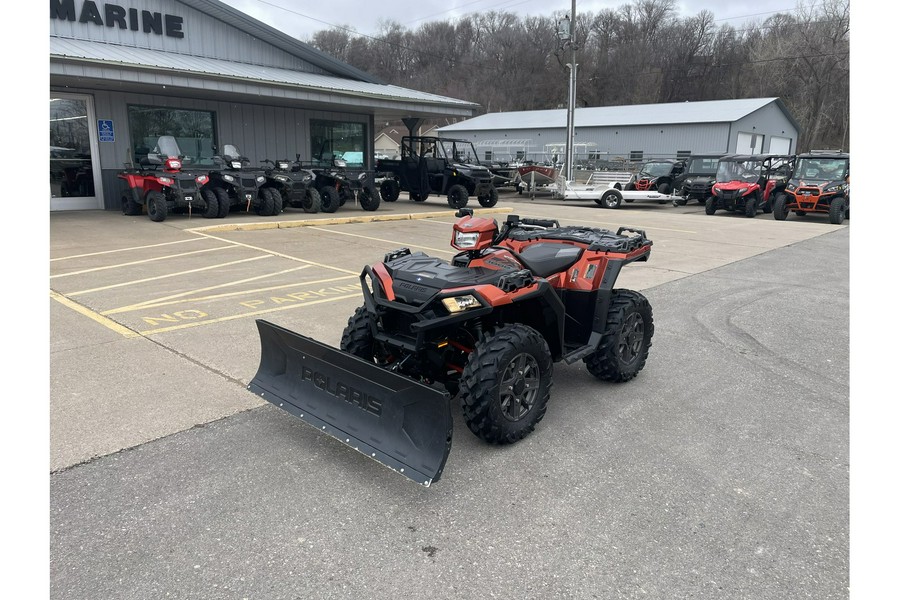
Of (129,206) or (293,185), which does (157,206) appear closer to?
(129,206)

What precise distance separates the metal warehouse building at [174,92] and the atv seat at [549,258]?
1110 centimetres

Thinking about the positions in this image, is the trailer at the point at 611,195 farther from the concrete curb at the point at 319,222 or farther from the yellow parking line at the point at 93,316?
the yellow parking line at the point at 93,316

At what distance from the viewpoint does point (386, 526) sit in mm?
2791

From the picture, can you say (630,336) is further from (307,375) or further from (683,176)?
(683,176)

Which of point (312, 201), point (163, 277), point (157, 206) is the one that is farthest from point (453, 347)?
point (312, 201)

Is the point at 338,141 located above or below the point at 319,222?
above

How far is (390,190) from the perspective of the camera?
20.2m

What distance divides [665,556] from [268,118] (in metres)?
17.9

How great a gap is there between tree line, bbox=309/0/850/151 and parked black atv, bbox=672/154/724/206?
30.6 metres

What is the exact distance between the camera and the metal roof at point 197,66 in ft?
39.7

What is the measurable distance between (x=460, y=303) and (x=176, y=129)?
1549 cm

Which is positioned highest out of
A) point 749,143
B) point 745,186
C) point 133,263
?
point 749,143

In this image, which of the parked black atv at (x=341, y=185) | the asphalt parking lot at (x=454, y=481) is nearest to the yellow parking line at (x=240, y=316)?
the asphalt parking lot at (x=454, y=481)

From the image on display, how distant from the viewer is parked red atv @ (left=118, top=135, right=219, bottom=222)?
13.0 meters
